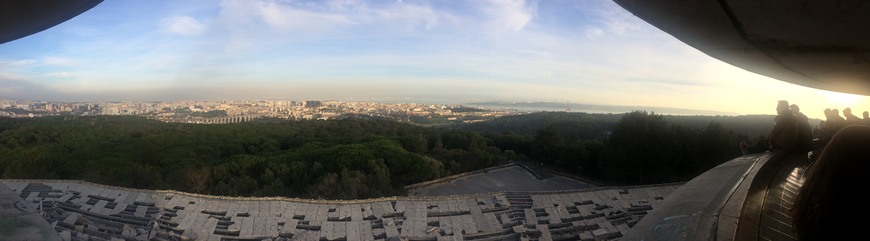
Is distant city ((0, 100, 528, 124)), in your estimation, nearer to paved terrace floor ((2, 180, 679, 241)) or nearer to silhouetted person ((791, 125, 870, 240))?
paved terrace floor ((2, 180, 679, 241))

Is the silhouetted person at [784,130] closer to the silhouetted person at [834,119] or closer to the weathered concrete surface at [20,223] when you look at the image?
the silhouetted person at [834,119]

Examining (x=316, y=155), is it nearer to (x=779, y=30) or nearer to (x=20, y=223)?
(x=20, y=223)

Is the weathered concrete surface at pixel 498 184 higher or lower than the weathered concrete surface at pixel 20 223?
lower

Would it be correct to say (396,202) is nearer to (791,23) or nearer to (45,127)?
(791,23)

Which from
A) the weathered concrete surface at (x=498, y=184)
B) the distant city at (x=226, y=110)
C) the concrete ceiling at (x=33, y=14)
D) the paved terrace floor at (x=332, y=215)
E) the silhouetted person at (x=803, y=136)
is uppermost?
the concrete ceiling at (x=33, y=14)

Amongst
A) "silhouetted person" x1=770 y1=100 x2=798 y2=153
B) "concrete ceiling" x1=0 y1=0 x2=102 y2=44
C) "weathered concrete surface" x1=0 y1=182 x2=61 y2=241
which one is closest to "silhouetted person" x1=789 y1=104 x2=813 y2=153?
"silhouetted person" x1=770 y1=100 x2=798 y2=153

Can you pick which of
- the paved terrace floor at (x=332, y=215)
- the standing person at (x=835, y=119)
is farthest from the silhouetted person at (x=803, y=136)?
the paved terrace floor at (x=332, y=215)
